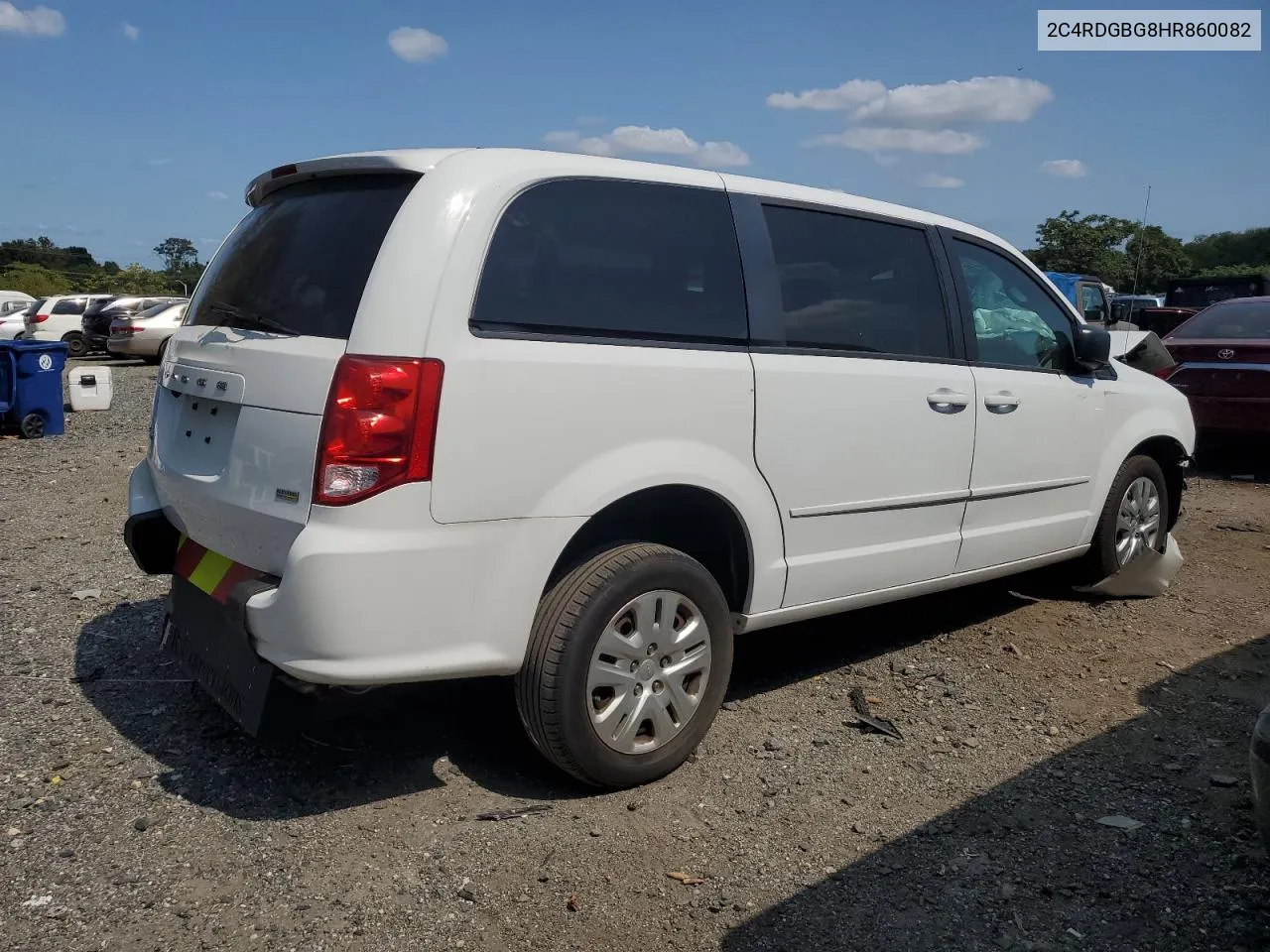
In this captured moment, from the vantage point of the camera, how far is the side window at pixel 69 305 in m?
26.0

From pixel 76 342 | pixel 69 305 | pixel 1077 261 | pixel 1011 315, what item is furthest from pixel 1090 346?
pixel 1077 261

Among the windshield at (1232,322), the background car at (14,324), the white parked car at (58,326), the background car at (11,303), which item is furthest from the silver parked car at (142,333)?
the windshield at (1232,322)

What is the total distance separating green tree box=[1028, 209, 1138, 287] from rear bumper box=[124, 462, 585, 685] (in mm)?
45172

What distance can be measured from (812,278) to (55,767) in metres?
3.03

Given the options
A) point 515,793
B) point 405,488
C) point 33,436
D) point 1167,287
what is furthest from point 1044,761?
point 1167,287

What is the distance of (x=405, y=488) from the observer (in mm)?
2760

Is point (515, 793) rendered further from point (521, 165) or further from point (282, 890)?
point (521, 165)

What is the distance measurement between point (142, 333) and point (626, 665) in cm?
2082

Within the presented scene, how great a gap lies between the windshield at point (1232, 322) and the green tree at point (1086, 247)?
3639 centimetres

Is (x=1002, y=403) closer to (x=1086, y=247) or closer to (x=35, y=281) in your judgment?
(x=1086, y=247)

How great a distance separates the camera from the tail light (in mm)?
2744

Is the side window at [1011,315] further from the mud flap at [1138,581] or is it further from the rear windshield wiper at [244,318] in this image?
the rear windshield wiper at [244,318]

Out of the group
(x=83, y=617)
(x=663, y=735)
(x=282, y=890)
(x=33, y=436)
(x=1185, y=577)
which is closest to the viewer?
(x=282, y=890)

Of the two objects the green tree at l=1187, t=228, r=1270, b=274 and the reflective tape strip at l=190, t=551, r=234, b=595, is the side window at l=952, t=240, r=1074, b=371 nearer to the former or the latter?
the reflective tape strip at l=190, t=551, r=234, b=595
